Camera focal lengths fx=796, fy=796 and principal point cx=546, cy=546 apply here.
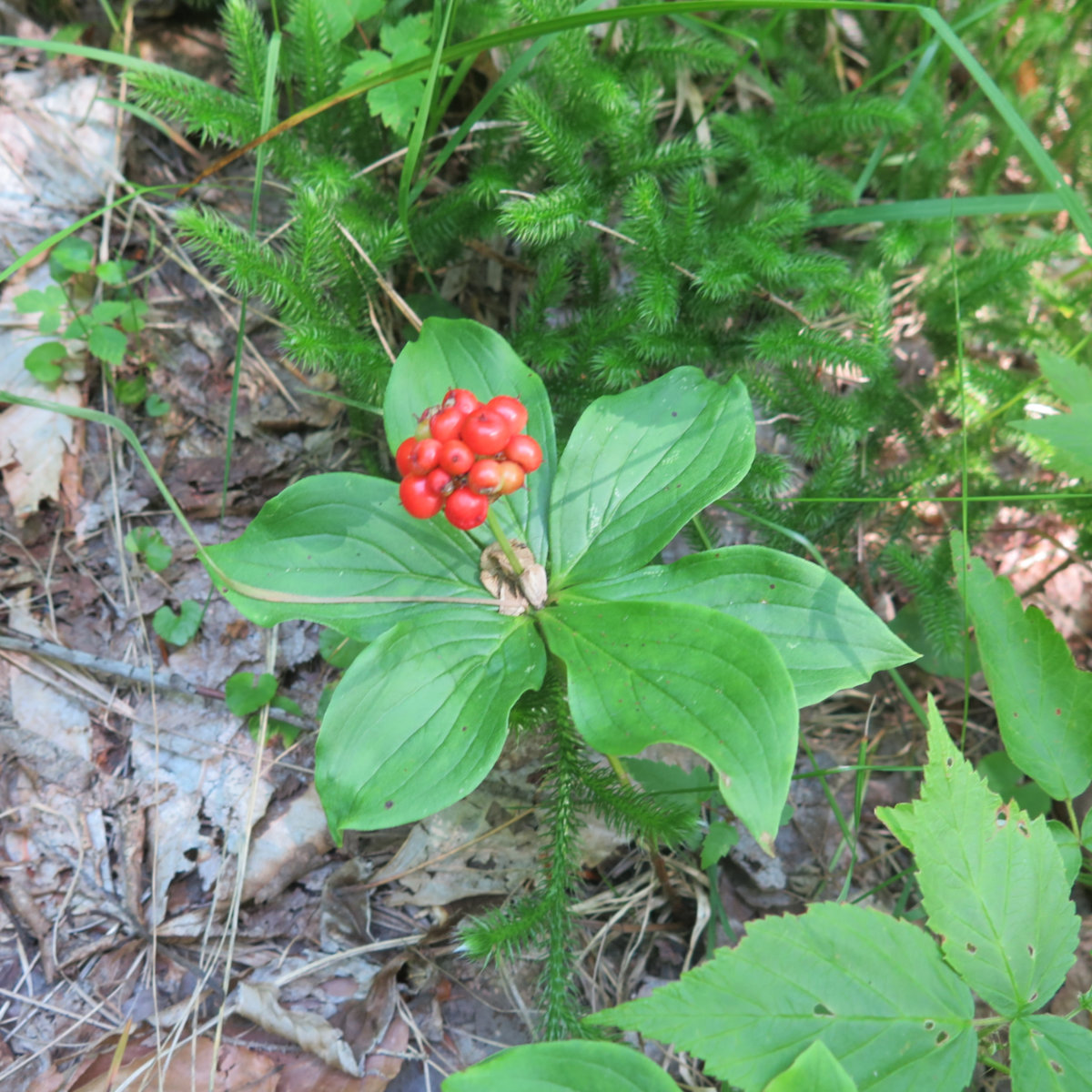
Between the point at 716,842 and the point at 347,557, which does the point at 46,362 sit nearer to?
the point at 347,557

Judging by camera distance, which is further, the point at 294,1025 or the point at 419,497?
the point at 294,1025

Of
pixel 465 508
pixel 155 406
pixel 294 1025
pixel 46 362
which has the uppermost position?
pixel 465 508

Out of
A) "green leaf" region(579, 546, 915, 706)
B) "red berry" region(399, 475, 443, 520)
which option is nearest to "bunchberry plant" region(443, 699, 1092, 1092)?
"green leaf" region(579, 546, 915, 706)

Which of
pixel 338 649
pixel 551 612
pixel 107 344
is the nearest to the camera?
pixel 551 612

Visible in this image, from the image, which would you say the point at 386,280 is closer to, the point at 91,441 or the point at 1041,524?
the point at 91,441

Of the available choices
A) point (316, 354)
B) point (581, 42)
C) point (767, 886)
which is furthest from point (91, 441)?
point (767, 886)

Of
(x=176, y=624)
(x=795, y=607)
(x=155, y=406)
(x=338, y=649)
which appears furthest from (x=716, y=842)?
(x=155, y=406)

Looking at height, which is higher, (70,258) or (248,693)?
(70,258)
